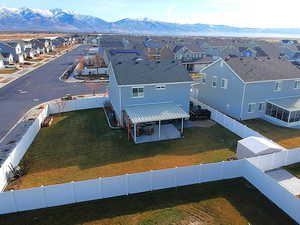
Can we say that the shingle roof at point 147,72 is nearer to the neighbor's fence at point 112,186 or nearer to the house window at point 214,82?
the house window at point 214,82

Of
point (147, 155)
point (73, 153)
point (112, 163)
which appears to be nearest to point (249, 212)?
point (147, 155)

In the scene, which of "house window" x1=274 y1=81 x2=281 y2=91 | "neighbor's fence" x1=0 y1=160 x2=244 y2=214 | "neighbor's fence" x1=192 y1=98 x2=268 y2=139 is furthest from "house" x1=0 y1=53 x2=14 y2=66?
"house window" x1=274 y1=81 x2=281 y2=91

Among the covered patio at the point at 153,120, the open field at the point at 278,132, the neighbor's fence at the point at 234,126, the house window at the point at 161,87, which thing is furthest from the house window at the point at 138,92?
the open field at the point at 278,132

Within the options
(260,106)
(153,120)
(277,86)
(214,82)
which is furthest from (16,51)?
(277,86)

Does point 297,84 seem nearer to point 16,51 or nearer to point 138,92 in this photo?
point 138,92

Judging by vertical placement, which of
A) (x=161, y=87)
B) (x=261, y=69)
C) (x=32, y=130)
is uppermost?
(x=261, y=69)

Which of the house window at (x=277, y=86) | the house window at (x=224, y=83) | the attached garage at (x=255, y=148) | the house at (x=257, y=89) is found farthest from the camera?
the house window at (x=224, y=83)

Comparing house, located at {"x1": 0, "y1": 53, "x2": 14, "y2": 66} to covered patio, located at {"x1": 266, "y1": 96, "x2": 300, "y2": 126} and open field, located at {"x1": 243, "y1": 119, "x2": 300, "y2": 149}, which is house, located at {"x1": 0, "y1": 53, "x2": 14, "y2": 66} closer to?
open field, located at {"x1": 243, "y1": 119, "x2": 300, "y2": 149}

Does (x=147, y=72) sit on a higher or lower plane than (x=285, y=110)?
higher
